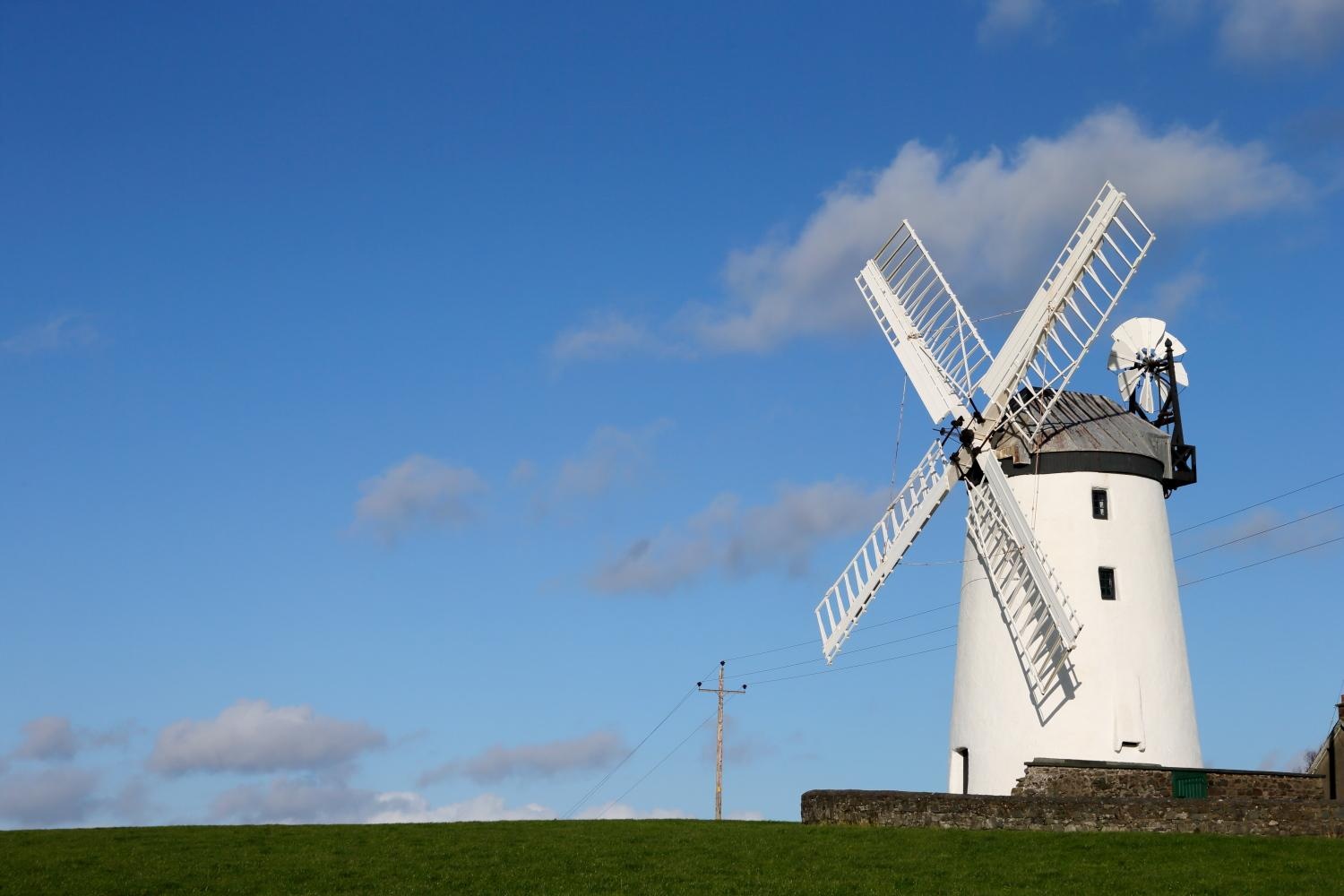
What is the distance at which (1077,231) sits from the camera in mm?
35656

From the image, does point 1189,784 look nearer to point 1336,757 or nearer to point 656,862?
point 1336,757

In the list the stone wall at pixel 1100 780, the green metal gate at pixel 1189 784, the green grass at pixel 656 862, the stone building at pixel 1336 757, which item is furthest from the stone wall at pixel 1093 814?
the stone building at pixel 1336 757

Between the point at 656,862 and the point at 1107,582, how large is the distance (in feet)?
43.7

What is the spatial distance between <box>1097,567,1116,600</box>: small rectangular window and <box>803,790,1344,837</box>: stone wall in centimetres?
601

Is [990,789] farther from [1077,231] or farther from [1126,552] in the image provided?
[1077,231]

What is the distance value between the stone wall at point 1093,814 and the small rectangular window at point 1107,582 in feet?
19.7

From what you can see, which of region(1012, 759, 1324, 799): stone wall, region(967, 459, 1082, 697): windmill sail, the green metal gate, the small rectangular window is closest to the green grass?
region(1012, 759, 1324, 799): stone wall

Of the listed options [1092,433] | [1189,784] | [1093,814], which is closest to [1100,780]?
[1189,784]

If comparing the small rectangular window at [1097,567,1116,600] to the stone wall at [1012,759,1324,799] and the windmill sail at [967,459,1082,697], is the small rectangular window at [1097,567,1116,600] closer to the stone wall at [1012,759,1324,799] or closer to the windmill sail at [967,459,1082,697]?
the windmill sail at [967,459,1082,697]

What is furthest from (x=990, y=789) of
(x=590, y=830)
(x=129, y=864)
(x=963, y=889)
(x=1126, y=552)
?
(x=129, y=864)

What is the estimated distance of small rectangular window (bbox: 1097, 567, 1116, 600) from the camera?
3434 centimetres

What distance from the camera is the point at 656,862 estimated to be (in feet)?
86.7

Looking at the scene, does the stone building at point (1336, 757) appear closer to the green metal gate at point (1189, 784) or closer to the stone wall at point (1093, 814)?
the green metal gate at point (1189, 784)

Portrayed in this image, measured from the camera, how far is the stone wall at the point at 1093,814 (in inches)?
1104
